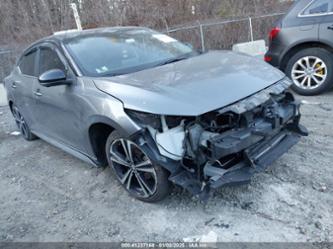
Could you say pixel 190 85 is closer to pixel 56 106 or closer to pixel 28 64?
pixel 56 106

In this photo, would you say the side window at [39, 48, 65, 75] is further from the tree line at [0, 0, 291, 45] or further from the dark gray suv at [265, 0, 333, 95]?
the tree line at [0, 0, 291, 45]

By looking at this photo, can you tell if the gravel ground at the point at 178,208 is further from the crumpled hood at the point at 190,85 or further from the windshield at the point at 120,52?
the windshield at the point at 120,52

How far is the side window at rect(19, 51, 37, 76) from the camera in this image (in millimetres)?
3916

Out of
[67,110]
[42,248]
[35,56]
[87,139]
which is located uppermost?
[35,56]

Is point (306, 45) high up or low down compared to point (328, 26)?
down

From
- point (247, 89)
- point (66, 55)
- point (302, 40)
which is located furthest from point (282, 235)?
point (302, 40)

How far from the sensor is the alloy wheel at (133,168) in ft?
8.50

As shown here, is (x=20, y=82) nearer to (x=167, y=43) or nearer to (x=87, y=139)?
(x=87, y=139)

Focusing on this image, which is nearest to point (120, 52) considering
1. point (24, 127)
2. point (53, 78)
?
point (53, 78)

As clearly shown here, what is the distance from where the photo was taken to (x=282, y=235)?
2186 millimetres

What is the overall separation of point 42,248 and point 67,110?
4.73 ft

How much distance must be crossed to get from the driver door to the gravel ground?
0.54m

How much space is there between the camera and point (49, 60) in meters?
3.46

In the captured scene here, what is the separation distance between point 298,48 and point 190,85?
3.34 m
